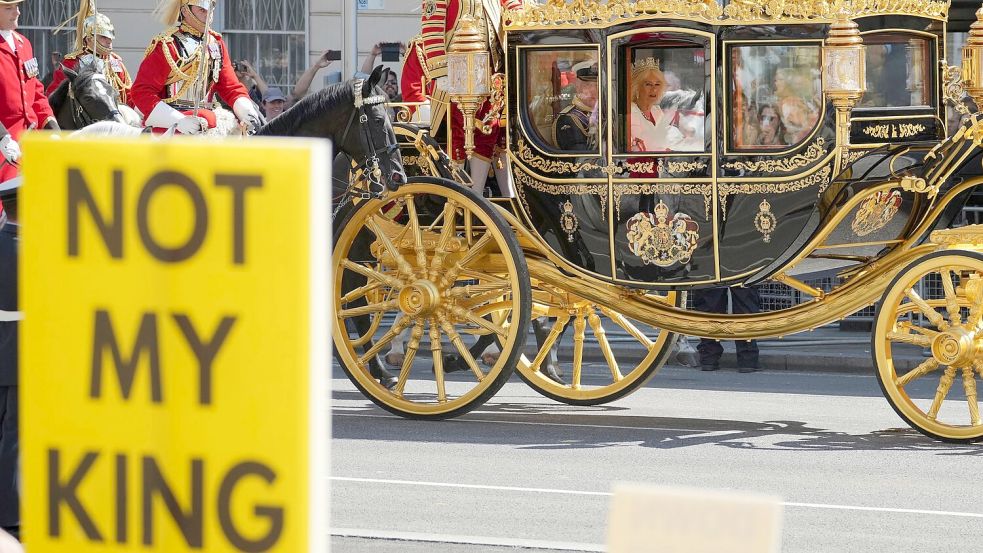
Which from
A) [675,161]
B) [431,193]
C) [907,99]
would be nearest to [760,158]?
[675,161]

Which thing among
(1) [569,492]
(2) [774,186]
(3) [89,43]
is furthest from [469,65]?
(3) [89,43]

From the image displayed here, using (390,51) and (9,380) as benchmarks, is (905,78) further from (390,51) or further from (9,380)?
(390,51)

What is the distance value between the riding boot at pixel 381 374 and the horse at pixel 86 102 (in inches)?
91.4

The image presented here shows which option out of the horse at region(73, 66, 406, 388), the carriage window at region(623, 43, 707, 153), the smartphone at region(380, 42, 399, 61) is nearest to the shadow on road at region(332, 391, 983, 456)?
the horse at region(73, 66, 406, 388)

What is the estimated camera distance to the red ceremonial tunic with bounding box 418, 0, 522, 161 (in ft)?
28.0

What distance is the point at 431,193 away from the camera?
8.42m

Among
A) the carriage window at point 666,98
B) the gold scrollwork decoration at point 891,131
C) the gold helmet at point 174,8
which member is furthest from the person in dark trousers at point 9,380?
the gold helmet at point 174,8

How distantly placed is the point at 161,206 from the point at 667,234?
628cm

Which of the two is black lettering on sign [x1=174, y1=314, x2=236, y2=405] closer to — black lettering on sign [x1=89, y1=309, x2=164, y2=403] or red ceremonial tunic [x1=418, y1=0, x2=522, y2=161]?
black lettering on sign [x1=89, y1=309, x2=164, y2=403]

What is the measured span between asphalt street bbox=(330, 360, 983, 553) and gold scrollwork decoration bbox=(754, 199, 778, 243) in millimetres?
992

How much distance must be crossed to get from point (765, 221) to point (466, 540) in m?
3.05

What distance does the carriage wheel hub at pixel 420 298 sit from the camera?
8.24 meters

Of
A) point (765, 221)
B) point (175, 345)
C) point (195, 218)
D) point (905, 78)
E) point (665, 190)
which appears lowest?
point (175, 345)

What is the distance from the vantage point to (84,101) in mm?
10219
